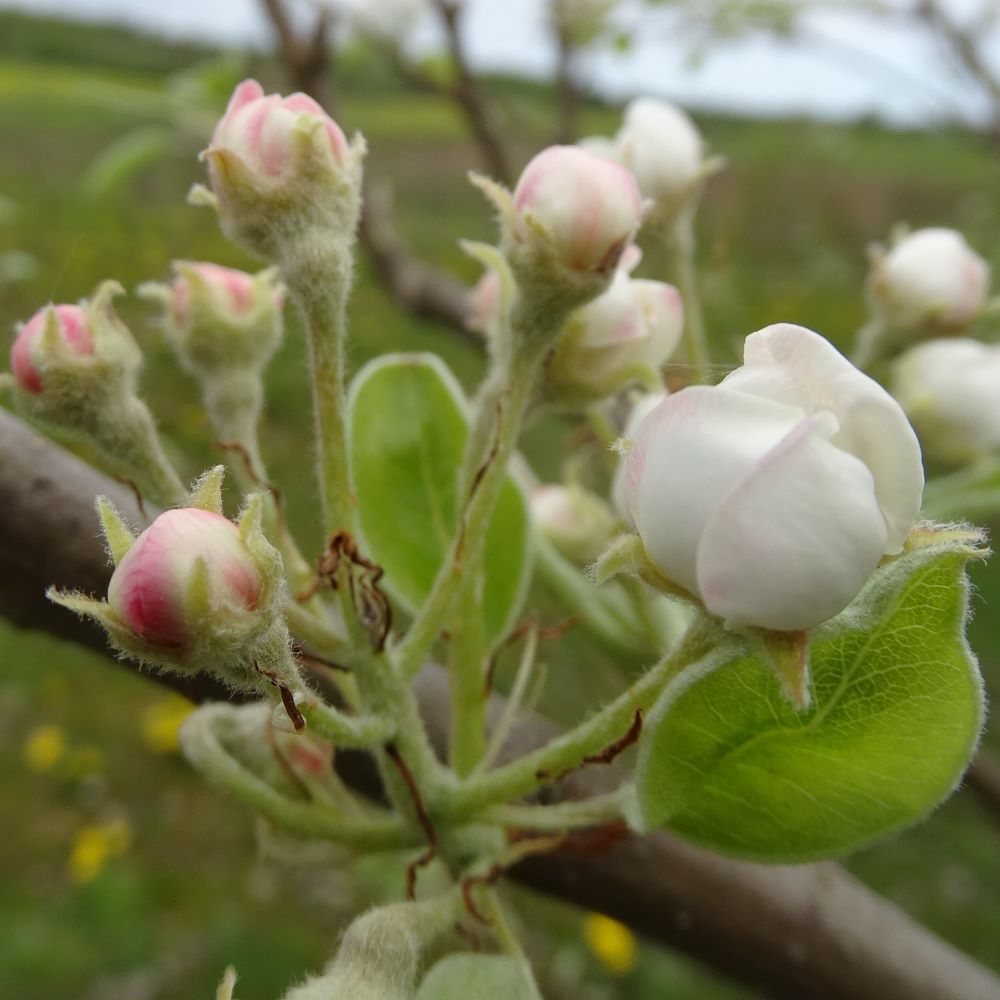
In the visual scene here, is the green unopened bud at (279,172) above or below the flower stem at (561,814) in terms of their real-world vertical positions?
above

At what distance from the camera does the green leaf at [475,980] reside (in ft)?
1.20

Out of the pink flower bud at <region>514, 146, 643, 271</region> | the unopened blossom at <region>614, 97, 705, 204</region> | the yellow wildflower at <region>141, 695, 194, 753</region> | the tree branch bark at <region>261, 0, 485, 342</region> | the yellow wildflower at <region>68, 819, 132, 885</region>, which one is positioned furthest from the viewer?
the yellow wildflower at <region>141, 695, 194, 753</region>

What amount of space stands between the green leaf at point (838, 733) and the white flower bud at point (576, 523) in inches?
14.6

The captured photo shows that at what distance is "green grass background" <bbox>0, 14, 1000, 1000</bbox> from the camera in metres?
1.61

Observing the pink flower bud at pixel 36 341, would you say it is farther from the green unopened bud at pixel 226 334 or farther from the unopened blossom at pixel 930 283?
the unopened blossom at pixel 930 283

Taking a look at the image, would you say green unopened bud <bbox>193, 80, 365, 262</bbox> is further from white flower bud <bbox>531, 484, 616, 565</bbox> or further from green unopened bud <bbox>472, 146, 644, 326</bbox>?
white flower bud <bbox>531, 484, 616, 565</bbox>

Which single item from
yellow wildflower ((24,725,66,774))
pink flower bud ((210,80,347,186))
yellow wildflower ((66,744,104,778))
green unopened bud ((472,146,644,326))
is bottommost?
yellow wildflower ((66,744,104,778))

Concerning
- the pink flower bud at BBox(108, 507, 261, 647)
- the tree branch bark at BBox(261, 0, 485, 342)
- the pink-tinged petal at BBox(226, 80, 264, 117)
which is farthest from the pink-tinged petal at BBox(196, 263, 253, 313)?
the tree branch bark at BBox(261, 0, 485, 342)

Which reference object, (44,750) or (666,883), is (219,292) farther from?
(44,750)

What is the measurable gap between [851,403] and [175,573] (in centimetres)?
19

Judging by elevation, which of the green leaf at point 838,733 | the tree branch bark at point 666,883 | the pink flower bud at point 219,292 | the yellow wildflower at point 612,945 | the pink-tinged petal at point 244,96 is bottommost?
the yellow wildflower at point 612,945

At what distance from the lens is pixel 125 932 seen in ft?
5.58

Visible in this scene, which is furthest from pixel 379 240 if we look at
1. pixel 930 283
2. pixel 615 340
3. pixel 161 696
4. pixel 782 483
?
pixel 161 696

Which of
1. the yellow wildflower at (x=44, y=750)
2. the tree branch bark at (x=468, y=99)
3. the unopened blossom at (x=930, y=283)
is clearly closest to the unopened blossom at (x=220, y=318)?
the unopened blossom at (x=930, y=283)
